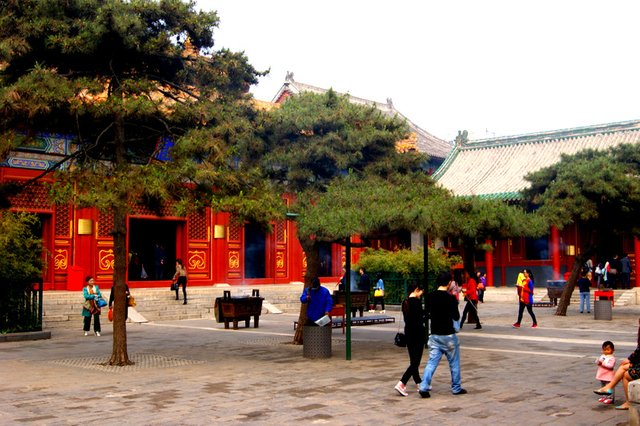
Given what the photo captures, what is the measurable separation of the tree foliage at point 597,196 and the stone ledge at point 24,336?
1375 cm

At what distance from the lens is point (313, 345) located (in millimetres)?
12430

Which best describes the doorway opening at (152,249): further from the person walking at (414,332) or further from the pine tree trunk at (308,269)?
the person walking at (414,332)

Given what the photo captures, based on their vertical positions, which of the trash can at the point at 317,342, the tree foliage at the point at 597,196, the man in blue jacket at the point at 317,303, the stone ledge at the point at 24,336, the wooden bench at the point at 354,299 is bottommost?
the stone ledge at the point at 24,336

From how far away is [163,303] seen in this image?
24109mm

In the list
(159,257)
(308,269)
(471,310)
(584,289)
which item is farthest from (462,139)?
(308,269)

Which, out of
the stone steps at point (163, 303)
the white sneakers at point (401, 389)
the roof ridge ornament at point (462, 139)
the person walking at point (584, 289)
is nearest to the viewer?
the white sneakers at point (401, 389)

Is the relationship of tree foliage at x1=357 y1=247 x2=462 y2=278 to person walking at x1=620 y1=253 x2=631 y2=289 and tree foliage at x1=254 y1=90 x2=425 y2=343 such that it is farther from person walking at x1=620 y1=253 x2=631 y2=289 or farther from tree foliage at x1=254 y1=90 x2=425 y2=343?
tree foliage at x1=254 y1=90 x2=425 y2=343

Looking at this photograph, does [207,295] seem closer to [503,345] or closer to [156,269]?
[156,269]

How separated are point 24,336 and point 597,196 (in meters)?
15.7

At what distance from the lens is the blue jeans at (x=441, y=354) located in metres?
8.47

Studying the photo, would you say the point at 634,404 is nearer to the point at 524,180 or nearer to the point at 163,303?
the point at 163,303

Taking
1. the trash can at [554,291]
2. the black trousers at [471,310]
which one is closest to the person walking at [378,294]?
the black trousers at [471,310]

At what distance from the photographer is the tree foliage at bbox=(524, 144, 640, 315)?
20.1 m

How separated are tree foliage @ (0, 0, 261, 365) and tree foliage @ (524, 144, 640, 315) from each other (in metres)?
11.1
